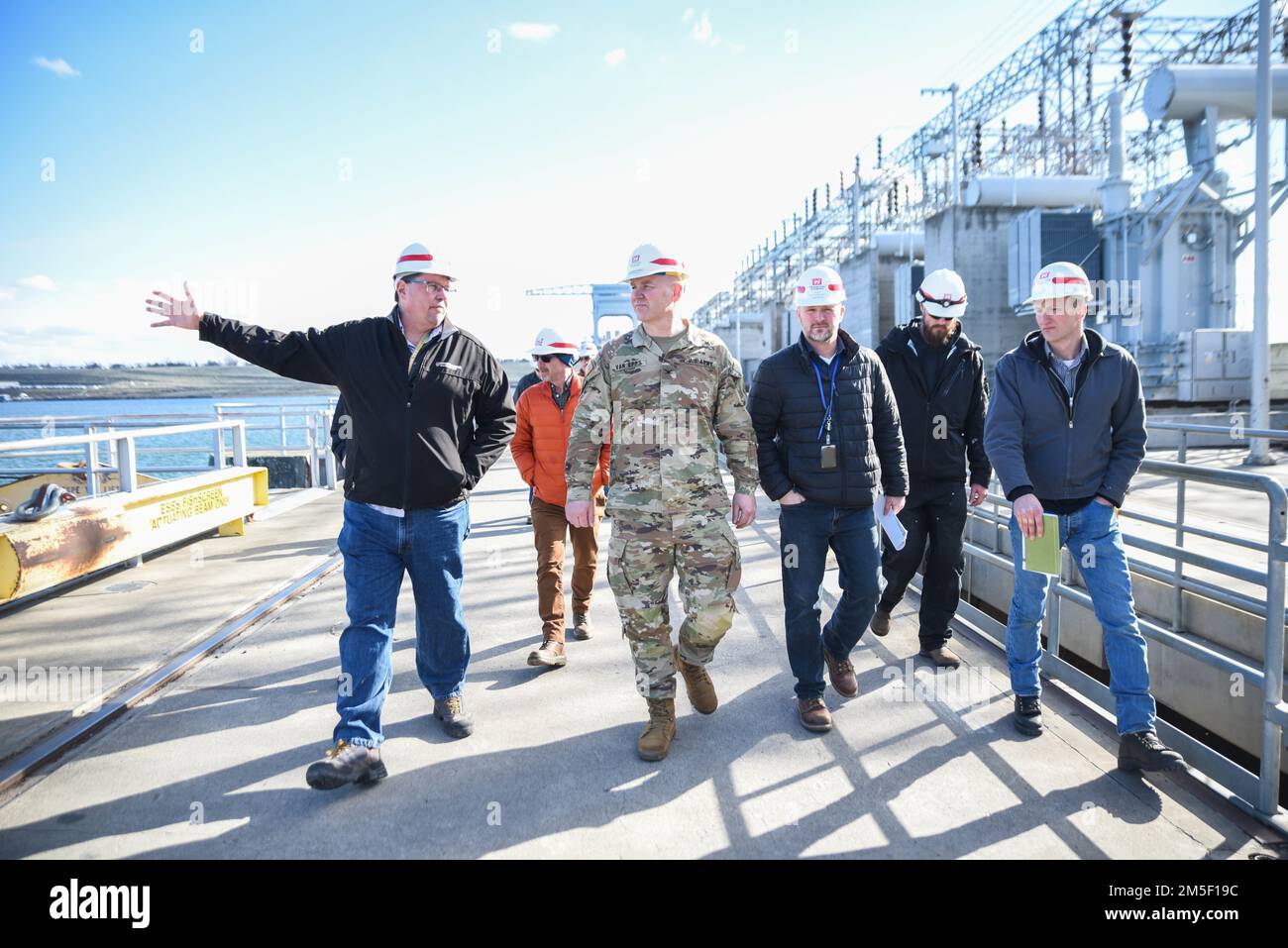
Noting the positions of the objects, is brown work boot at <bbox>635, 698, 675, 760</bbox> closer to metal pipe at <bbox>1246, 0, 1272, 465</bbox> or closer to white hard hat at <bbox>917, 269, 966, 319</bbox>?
white hard hat at <bbox>917, 269, 966, 319</bbox>

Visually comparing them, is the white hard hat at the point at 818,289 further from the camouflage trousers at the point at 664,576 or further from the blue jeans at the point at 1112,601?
the blue jeans at the point at 1112,601

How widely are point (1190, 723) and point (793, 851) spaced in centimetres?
403

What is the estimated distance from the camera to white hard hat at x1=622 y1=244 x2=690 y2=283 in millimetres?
3572

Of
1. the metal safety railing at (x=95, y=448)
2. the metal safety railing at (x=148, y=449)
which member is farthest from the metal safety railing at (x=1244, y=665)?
the metal safety railing at (x=148, y=449)

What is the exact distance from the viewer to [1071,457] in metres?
3.60

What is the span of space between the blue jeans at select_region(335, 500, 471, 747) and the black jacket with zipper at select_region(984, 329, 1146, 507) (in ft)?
8.71

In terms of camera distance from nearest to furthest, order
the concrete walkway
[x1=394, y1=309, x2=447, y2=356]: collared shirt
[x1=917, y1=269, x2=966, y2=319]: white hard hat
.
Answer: the concrete walkway
[x1=394, y1=309, x2=447, y2=356]: collared shirt
[x1=917, y1=269, x2=966, y2=319]: white hard hat

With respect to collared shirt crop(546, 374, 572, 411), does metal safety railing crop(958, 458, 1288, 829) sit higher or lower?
lower

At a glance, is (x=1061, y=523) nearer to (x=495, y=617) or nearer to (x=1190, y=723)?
(x=1190, y=723)

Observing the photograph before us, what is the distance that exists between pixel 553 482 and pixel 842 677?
2.17m

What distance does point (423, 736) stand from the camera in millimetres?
3914

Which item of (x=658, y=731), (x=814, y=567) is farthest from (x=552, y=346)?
(x=658, y=731)

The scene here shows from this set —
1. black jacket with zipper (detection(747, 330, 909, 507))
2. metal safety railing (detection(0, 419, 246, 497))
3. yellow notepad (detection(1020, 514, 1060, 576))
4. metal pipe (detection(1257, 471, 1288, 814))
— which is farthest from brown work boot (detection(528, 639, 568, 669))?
metal safety railing (detection(0, 419, 246, 497))
